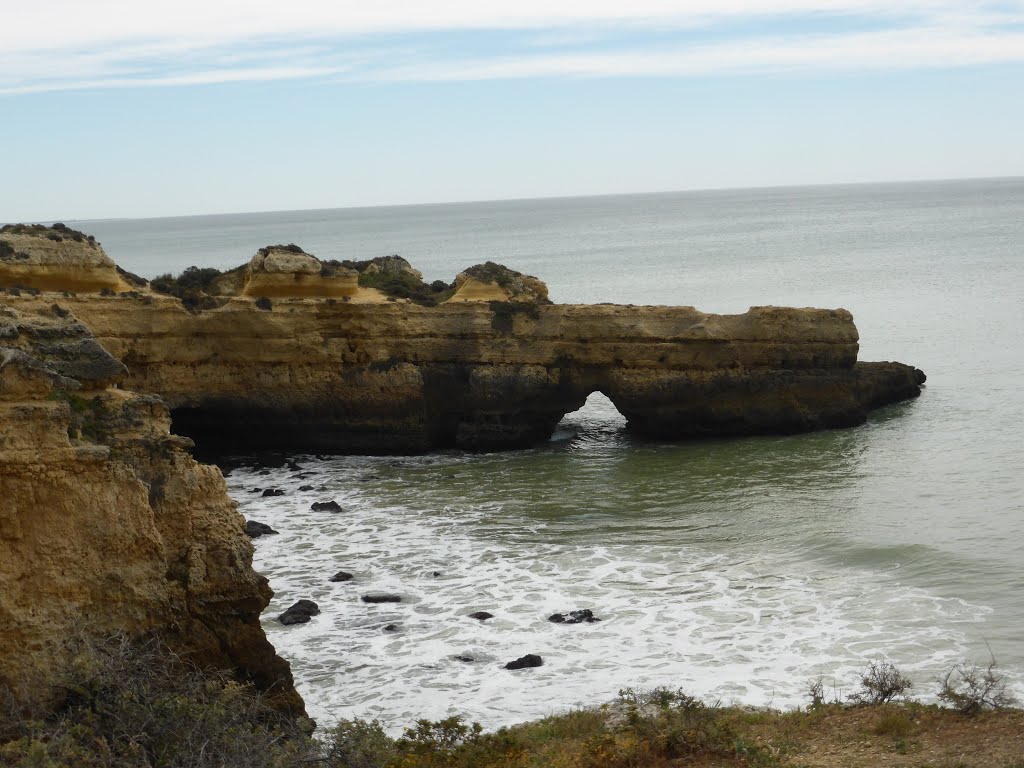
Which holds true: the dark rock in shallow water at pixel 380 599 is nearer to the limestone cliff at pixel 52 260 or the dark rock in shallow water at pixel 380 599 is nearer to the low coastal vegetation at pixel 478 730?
the low coastal vegetation at pixel 478 730

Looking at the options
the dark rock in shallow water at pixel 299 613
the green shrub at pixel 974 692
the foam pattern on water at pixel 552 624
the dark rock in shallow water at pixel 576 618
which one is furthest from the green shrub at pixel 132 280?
the green shrub at pixel 974 692

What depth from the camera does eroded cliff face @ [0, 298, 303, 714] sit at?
972cm

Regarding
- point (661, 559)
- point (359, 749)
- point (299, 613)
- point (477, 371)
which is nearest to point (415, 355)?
point (477, 371)

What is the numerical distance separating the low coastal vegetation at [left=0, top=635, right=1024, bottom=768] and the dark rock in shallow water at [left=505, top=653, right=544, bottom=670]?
164 centimetres

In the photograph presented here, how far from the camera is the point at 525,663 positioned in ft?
45.8

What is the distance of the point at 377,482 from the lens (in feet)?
79.8

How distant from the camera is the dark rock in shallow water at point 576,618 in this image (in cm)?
1535

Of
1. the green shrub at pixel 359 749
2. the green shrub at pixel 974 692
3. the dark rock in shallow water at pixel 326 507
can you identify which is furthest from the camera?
→ the dark rock in shallow water at pixel 326 507

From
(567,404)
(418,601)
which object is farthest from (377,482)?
(418,601)

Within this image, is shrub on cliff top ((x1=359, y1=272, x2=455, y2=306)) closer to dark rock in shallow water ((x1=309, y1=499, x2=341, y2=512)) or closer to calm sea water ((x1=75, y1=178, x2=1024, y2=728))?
calm sea water ((x1=75, y1=178, x2=1024, y2=728))

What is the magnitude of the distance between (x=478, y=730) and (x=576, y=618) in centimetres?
510

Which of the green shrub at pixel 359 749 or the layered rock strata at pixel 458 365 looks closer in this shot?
the green shrub at pixel 359 749

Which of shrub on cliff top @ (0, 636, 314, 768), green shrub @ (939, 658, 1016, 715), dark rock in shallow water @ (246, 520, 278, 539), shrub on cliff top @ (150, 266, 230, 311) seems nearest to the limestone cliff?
shrub on cliff top @ (150, 266, 230, 311)

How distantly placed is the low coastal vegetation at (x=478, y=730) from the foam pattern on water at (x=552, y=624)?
3.21ft
